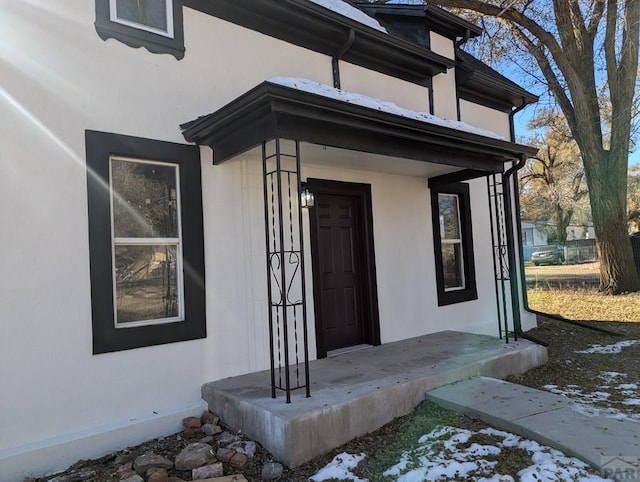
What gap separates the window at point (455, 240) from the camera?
705 centimetres

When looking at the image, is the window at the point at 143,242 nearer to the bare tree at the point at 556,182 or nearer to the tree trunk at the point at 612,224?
the tree trunk at the point at 612,224

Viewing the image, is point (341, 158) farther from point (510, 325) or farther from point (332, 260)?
point (510, 325)

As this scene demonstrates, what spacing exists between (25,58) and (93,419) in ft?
9.74

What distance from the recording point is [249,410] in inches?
143

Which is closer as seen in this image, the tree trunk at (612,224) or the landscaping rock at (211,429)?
the landscaping rock at (211,429)

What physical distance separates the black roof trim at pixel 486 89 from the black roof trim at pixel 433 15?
392 millimetres

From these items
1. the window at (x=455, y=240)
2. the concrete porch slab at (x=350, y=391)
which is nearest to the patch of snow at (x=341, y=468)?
the concrete porch slab at (x=350, y=391)

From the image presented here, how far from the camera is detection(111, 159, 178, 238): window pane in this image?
13.1 feet

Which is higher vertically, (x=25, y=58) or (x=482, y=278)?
(x=25, y=58)

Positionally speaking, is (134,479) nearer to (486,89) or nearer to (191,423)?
(191,423)

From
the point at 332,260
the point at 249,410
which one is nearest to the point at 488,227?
the point at 332,260

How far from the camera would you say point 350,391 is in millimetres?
3859

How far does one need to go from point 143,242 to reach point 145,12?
2.20 meters

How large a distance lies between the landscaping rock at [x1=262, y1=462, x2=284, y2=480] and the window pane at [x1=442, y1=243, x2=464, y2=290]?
15.0 ft
